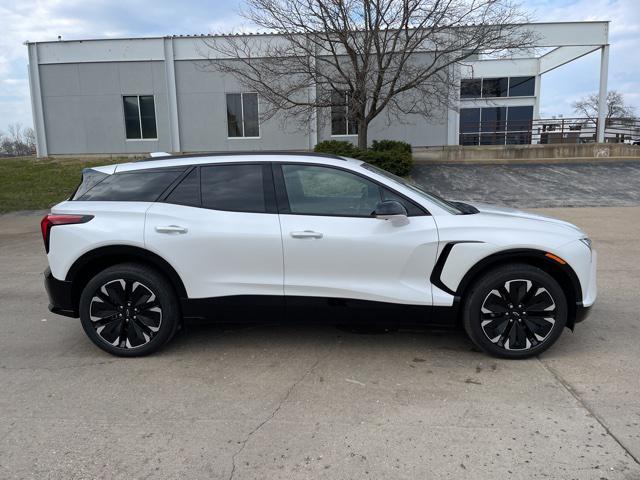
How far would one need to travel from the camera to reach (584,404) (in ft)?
11.0

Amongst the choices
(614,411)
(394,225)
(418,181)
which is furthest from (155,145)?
(614,411)

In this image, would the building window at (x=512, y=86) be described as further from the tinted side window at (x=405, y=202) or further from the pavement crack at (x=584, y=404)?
the pavement crack at (x=584, y=404)

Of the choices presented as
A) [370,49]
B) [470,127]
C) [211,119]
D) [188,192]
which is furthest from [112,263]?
[470,127]

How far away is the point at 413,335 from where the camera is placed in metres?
4.71

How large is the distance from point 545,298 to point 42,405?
3.81m

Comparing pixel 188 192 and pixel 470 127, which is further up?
pixel 470 127

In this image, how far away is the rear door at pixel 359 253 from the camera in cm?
395

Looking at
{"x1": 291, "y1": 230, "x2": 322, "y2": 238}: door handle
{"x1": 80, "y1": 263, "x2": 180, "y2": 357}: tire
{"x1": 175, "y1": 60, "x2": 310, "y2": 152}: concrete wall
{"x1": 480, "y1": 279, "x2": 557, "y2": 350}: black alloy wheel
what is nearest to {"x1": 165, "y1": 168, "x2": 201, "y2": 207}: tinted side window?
{"x1": 80, "y1": 263, "x2": 180, "y2": 357}: tire

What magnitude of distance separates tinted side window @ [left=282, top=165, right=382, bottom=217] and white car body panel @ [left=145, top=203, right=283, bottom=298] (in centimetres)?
30

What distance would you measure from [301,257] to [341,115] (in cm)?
1493

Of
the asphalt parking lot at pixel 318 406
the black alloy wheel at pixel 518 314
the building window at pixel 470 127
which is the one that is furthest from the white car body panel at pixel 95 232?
the building window at pixel 470 127

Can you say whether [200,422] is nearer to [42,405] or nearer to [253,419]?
[253,419]

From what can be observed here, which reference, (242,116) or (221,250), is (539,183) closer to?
(242,116)

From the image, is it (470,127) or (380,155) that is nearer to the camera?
(380,155)
